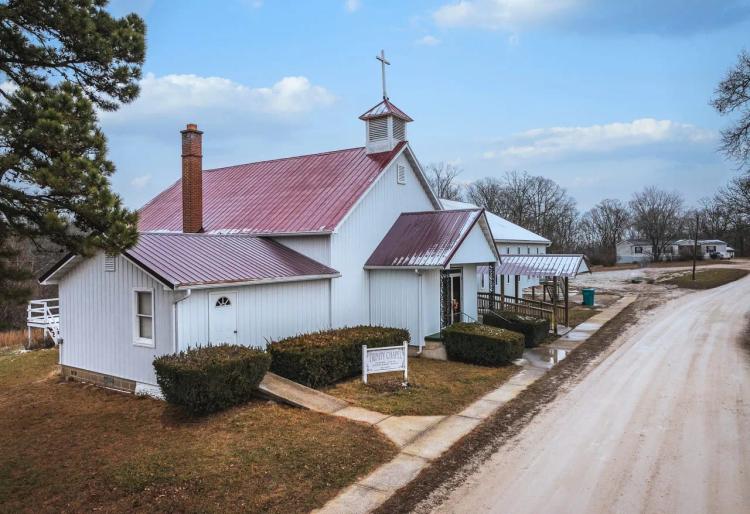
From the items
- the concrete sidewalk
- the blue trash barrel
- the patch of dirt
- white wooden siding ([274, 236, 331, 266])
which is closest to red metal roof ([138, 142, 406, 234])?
white wooden siding ([274, 236, 331, 266])

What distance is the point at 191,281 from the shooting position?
11500 millimetres

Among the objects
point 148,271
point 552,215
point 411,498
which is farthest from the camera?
point 552,215

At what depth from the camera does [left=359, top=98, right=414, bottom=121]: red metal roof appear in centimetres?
1994

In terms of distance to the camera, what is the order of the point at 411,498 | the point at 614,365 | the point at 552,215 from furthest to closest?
the point at 552,215 → the point at 614,365 → the point at 411,498

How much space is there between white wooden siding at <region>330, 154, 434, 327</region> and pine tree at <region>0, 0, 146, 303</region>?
8967 millimetres

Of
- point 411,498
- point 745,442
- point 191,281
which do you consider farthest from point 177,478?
point 745,442

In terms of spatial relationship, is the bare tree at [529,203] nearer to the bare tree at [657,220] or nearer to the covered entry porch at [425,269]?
the bare tree at [657,220]

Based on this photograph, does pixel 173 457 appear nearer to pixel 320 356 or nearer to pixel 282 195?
pixel 320 356

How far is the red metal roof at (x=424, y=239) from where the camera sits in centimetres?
1659

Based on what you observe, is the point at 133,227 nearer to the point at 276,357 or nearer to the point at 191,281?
the point at 191,281

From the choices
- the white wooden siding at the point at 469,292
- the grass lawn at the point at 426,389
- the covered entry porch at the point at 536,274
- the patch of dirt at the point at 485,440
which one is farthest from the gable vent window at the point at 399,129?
the patch of dirt at the point at 485,440

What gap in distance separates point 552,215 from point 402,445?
77.8 m

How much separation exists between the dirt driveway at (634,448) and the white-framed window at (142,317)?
8.46 metres

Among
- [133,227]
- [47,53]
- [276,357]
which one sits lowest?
[276,357]
